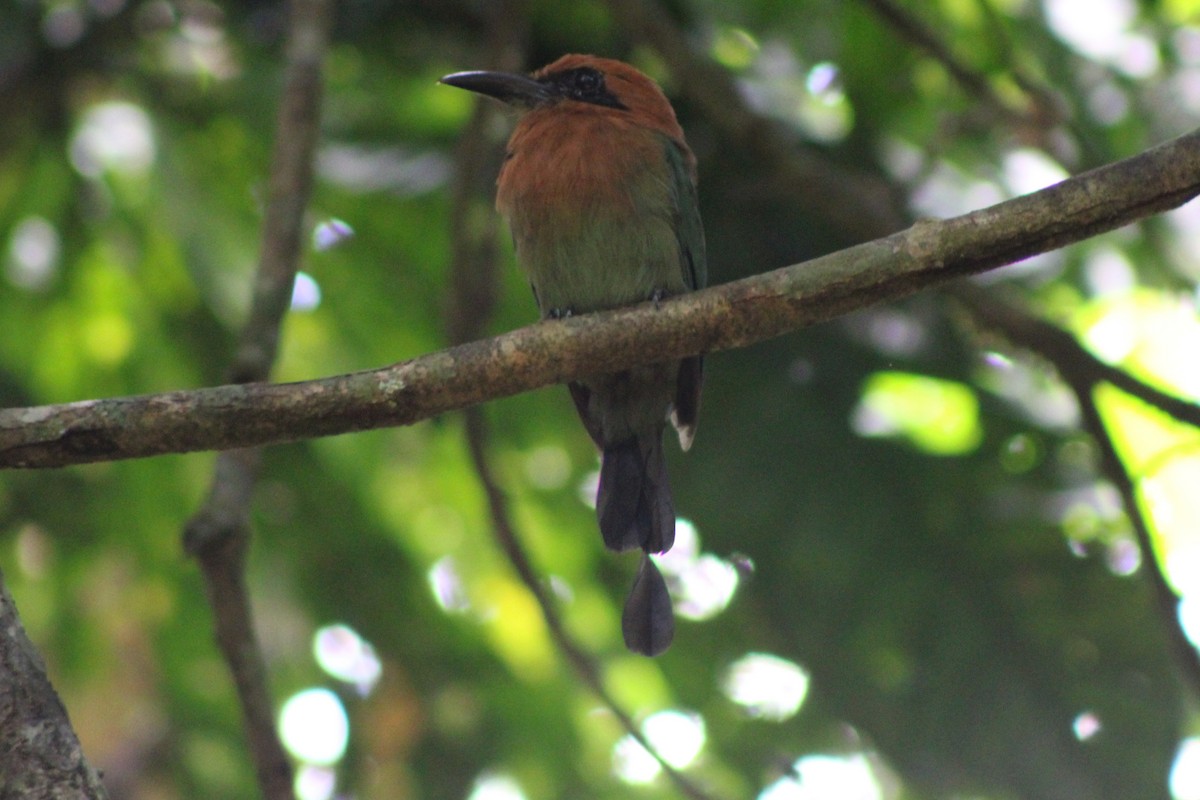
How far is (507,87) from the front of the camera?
13.2 feet

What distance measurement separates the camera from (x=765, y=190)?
4656mm

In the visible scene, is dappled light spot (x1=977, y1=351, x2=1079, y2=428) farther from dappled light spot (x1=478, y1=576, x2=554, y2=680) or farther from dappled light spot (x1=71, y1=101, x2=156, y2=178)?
dappled light spot (x1=71, y1=101, x2=156, y2=178)

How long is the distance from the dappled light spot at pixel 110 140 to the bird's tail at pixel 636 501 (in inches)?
88.7

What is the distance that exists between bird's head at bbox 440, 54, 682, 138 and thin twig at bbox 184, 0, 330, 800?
663mm

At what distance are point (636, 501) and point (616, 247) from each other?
663 millimetres

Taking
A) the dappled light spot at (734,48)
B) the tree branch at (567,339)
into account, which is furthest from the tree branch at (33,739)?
the dappled light spot at (734,48)

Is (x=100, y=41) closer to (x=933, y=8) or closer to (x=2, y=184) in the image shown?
(x=2, y=184)

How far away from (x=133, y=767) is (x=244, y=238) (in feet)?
8.04

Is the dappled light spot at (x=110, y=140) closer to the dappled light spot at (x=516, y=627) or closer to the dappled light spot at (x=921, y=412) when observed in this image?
the dappled light spot at (x=516, y=627)

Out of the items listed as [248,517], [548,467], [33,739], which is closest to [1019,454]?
[548,467]

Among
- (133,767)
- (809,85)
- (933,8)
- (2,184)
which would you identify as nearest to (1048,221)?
(809,85)

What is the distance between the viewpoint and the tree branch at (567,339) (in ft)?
7.84

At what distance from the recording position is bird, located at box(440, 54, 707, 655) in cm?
368

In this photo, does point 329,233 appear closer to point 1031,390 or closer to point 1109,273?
point 1031,390
